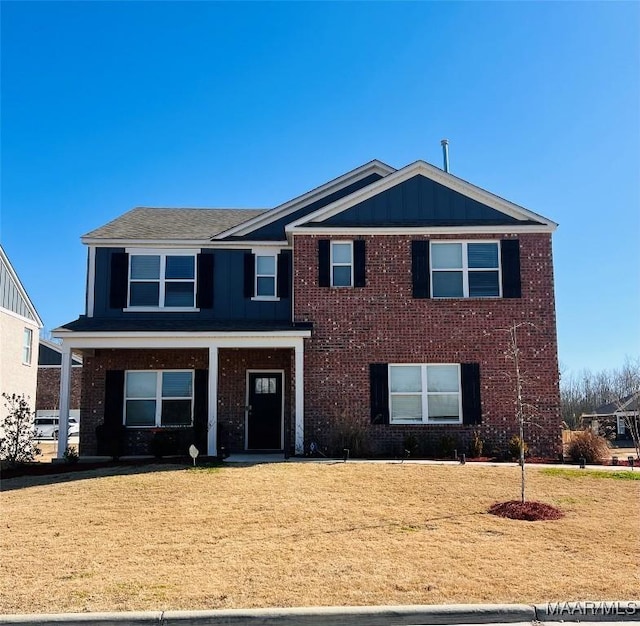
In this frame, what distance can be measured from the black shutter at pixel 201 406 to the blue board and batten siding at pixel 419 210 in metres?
5.21

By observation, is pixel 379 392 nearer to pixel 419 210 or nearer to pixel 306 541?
pixel 419 210

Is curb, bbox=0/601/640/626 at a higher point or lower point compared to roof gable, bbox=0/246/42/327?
lower

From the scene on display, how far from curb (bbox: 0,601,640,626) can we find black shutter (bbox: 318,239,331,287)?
11.8 metres

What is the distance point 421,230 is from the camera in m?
17.3

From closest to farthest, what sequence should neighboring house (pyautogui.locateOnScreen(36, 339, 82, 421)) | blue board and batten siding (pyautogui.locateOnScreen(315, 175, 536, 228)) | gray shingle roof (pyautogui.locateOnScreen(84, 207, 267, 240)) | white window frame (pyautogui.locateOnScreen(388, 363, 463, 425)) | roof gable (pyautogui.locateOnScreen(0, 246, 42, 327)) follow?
white window frame (pyautogui.locateOnScreen(388, 363, 463, 425)) < blue board and batten siding (pyautogui.locateOnScreen(315, 175, 536, 228)) < gray shingle roof (pyautogui.locateOnScreen(84, 207, 267, 240)) < roof gable (pyautogui.locateOnScreen(0, 246, 42, 327)) < neighboring house (pyautogui.locateOnScreen(36, 339, 82, 421))

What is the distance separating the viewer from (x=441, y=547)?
808 cm

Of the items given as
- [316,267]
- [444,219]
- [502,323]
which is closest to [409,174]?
[444,219]

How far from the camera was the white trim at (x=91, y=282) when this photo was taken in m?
18.2

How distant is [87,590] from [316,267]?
11.7m

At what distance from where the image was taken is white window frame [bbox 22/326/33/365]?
2745 cm

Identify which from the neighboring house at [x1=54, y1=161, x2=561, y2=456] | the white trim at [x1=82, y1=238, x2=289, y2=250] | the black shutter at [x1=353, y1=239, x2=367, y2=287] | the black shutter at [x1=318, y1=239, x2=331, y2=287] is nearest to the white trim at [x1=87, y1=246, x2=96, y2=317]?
the neighboring house at [x1=54, y1=161, x2=561, y2=456]

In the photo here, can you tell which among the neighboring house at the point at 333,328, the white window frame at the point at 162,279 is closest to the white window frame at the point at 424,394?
the neighboring house at the point at 333,328

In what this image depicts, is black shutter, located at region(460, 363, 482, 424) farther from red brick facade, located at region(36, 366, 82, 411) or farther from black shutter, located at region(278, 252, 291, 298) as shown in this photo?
red brick facade, located at region(36, 366, 82, 411)

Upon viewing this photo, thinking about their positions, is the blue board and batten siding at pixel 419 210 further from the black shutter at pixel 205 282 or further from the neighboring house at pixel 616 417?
the neighboring house at pixel 616 417
